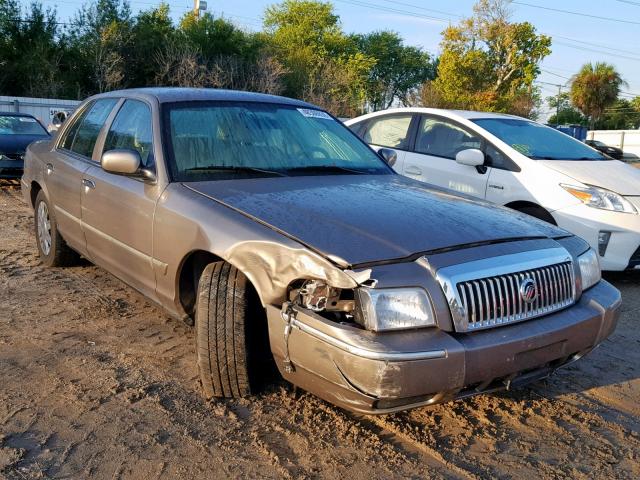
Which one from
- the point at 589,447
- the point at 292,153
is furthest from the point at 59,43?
the point at 589,447

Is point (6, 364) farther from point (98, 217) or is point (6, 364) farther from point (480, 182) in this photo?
point (480, 182)

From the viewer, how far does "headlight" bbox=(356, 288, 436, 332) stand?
8.39 ft

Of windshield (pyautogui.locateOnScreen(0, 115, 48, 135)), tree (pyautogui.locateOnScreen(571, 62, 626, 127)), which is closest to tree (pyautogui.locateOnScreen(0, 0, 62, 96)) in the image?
windshield (pyautogui.locateOnScreen(0, 115, 48, 135))

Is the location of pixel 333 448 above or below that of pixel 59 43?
below

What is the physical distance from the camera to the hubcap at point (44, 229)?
18.2 ft

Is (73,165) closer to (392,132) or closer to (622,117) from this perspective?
(392,132)

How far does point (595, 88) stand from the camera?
172 ft

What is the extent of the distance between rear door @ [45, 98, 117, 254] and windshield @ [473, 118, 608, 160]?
370 cm

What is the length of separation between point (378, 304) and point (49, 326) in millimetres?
2641

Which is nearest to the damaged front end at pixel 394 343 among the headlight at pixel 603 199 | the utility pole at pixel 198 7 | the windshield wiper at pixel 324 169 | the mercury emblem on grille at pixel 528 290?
the mercury emblem on grille at pixel 528 290

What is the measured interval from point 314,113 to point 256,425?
7.92 feet

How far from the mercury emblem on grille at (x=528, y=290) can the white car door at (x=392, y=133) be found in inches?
167

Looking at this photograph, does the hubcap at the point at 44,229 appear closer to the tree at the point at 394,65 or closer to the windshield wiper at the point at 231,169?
the windshield wiper at the point at 231,169

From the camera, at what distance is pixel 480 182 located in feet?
20.6
